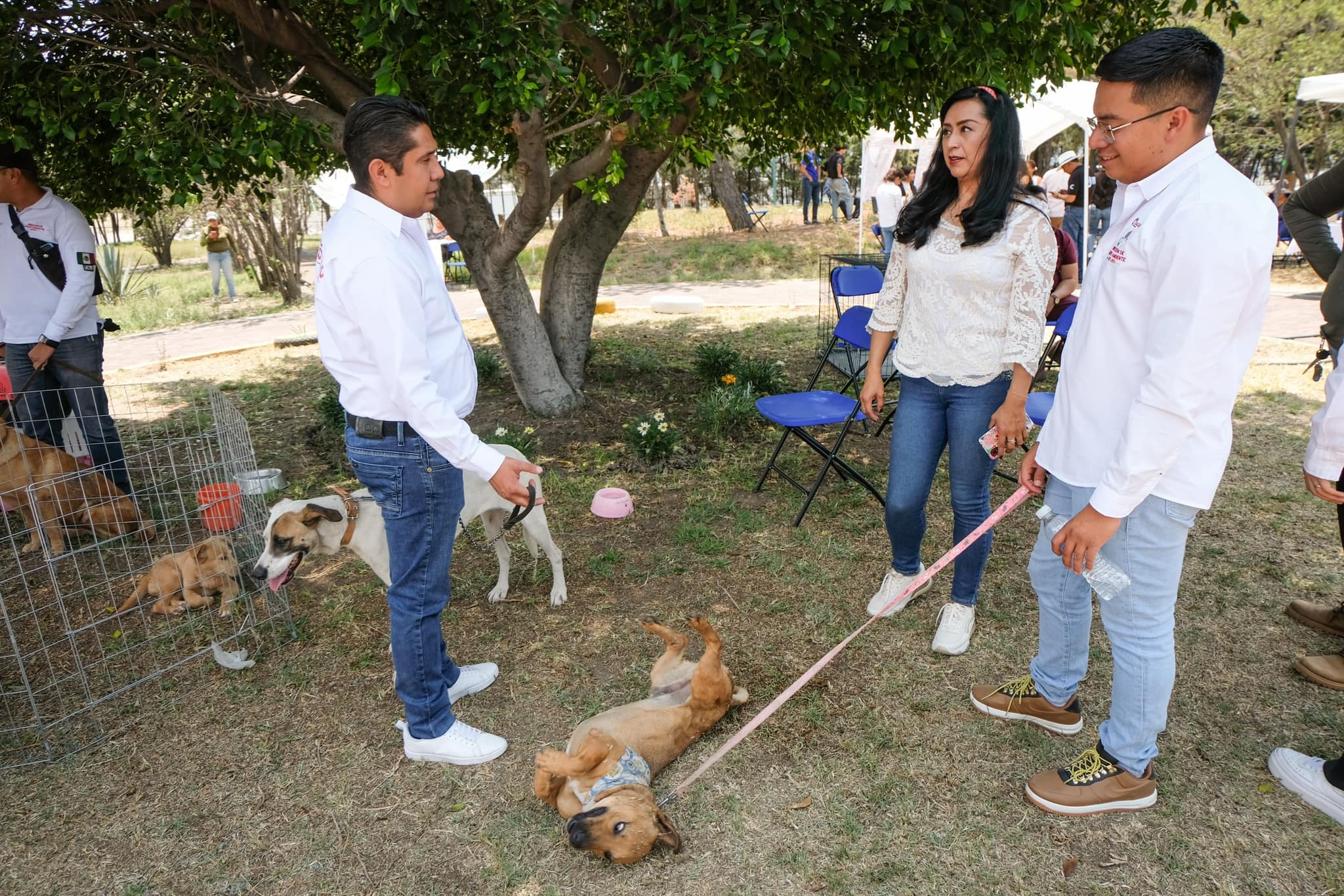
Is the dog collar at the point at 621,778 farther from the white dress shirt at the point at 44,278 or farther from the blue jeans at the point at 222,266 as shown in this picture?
the blue jeans at the point at 222,266

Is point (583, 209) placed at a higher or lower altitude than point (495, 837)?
higher

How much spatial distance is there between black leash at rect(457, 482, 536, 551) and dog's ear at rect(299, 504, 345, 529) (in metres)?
0.48

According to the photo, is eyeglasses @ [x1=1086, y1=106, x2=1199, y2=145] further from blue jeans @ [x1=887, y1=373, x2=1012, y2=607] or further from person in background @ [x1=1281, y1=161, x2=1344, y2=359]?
person in background @ [x1=1281, y1=161, x2=1344, y2=359]

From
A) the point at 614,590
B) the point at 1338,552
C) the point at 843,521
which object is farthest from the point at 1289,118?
the point at 614,590

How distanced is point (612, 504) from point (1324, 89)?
11.4m

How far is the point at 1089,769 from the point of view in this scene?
260 cm

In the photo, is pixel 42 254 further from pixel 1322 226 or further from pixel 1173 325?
pixel 1322 226

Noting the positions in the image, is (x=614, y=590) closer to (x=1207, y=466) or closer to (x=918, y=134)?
(x=1207, y=466)

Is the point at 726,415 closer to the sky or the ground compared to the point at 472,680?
closer to the sky

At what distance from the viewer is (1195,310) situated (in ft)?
6.20

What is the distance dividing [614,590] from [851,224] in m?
15.9

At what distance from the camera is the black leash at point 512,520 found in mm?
2652

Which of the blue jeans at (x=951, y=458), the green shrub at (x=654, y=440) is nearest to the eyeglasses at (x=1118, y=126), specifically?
the blue jeans at (x=951, y=458)

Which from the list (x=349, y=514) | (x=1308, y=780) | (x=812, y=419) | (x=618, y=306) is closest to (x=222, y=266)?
(x=618, y=306)
